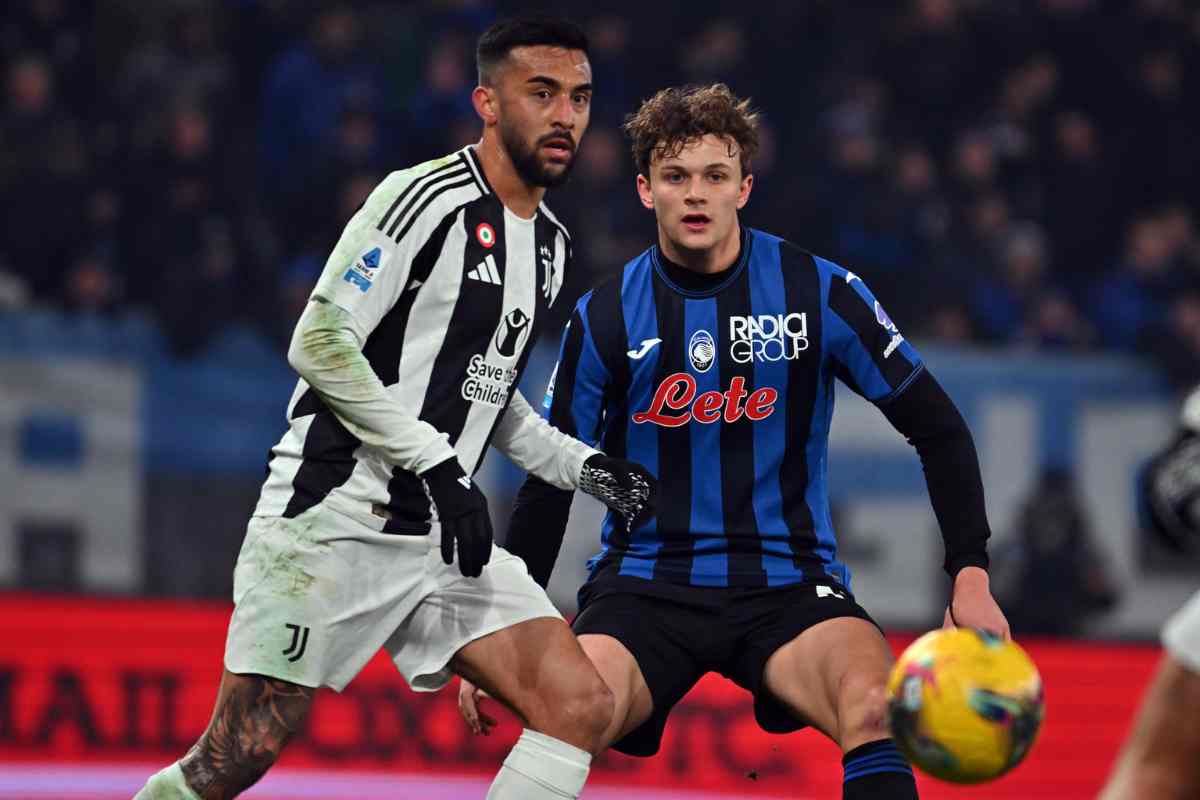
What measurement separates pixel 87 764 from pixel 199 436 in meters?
1.52

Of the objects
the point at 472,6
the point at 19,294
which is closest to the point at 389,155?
the point at 472,6

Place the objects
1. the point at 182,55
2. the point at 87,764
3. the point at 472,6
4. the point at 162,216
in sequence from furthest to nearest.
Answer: the point at 472,6 < the point at 182,55 < the point at 162,216 < the point at 87,764

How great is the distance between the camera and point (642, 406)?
176 inches

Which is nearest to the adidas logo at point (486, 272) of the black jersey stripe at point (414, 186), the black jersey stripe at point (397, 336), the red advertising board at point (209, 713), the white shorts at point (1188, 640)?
the black jersey stripe at point (397, 336)

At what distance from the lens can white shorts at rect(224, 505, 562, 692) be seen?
3895 mm

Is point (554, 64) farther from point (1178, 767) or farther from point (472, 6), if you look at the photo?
point (472, 6)

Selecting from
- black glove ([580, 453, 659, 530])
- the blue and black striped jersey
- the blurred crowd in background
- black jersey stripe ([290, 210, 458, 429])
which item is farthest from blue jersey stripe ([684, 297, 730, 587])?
the blurred crowd in background

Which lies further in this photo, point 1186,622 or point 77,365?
point 77,365

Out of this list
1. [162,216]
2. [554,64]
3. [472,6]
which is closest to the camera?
[554,64]

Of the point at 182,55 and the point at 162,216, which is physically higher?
the point at 182,55

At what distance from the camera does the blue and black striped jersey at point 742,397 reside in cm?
439

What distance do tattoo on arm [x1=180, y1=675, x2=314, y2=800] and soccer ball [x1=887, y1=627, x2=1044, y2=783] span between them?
4.55ft

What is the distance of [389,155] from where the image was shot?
A: 8906 millimetres

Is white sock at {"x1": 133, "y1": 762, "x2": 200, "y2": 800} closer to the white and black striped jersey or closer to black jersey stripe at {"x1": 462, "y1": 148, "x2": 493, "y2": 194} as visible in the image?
the white and black striped jersey
